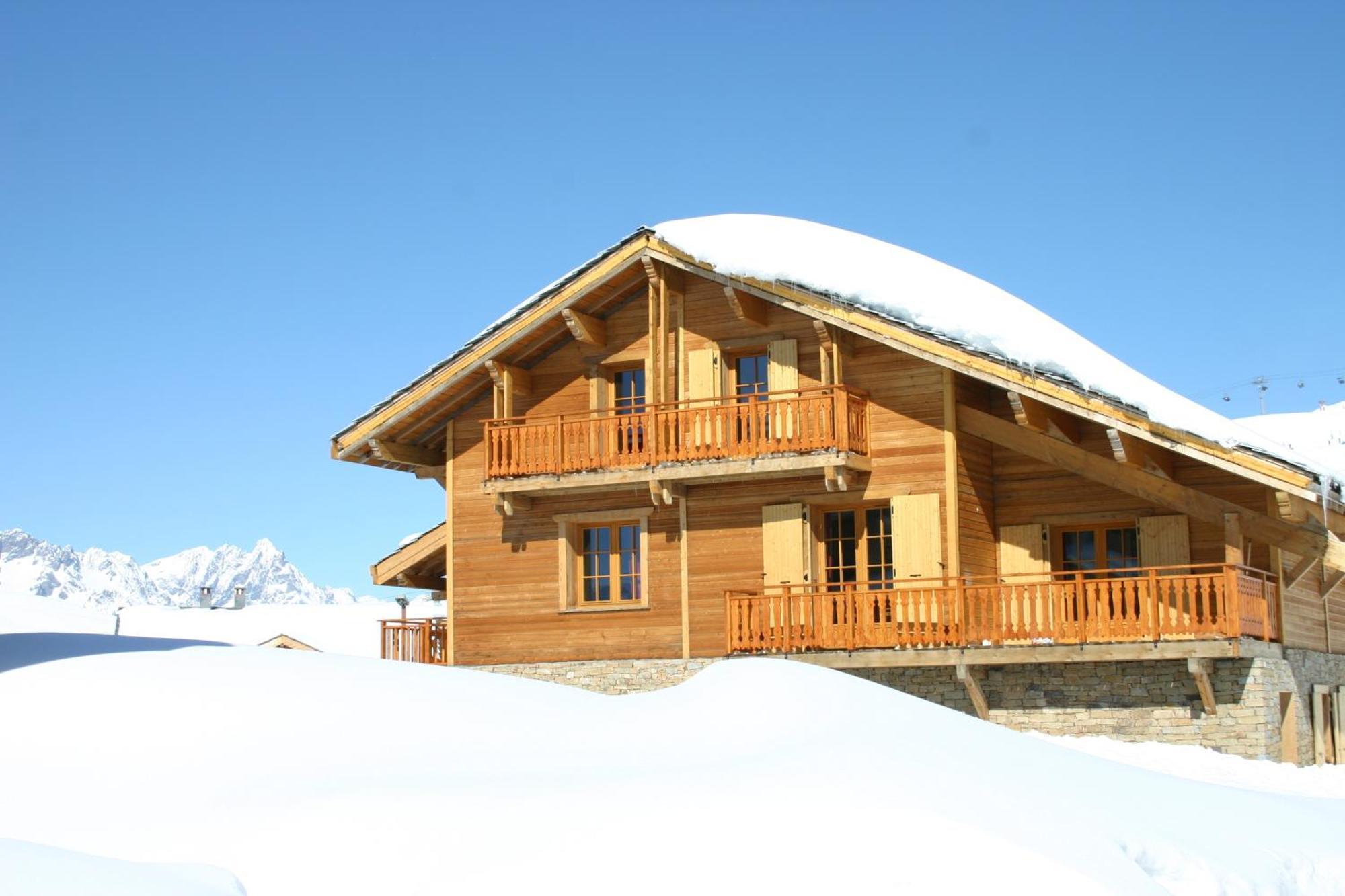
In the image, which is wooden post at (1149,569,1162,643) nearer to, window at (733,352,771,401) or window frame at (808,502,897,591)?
window frame at (808,502,897,591)

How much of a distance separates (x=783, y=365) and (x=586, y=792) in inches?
A: 545

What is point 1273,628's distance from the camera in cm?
2034

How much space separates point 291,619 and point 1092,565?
42474 mm

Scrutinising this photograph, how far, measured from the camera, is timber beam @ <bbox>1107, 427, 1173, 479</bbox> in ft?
64.4

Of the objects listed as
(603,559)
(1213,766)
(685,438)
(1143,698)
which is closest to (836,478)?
(685,438)

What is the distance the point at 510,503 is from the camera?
2375 cm

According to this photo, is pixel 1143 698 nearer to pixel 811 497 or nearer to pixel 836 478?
pixel 836 478

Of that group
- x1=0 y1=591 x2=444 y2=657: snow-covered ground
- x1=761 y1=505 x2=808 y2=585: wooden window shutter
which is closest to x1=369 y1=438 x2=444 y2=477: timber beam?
x1=761 y1=505 x2=808 y2=585: wooden window shutter

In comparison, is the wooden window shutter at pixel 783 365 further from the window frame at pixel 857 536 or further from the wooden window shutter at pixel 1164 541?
the wooden window shutter at pixel 1164 541

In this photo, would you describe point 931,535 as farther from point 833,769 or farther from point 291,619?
point 291,619

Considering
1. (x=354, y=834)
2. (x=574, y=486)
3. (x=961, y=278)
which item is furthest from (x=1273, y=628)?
(x=354, y=834)

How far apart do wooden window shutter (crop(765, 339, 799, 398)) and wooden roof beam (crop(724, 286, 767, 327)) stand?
42 centimetres

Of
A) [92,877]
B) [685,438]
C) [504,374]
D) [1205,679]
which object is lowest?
[92,877]

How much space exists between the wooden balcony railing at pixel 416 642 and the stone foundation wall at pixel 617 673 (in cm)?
186
